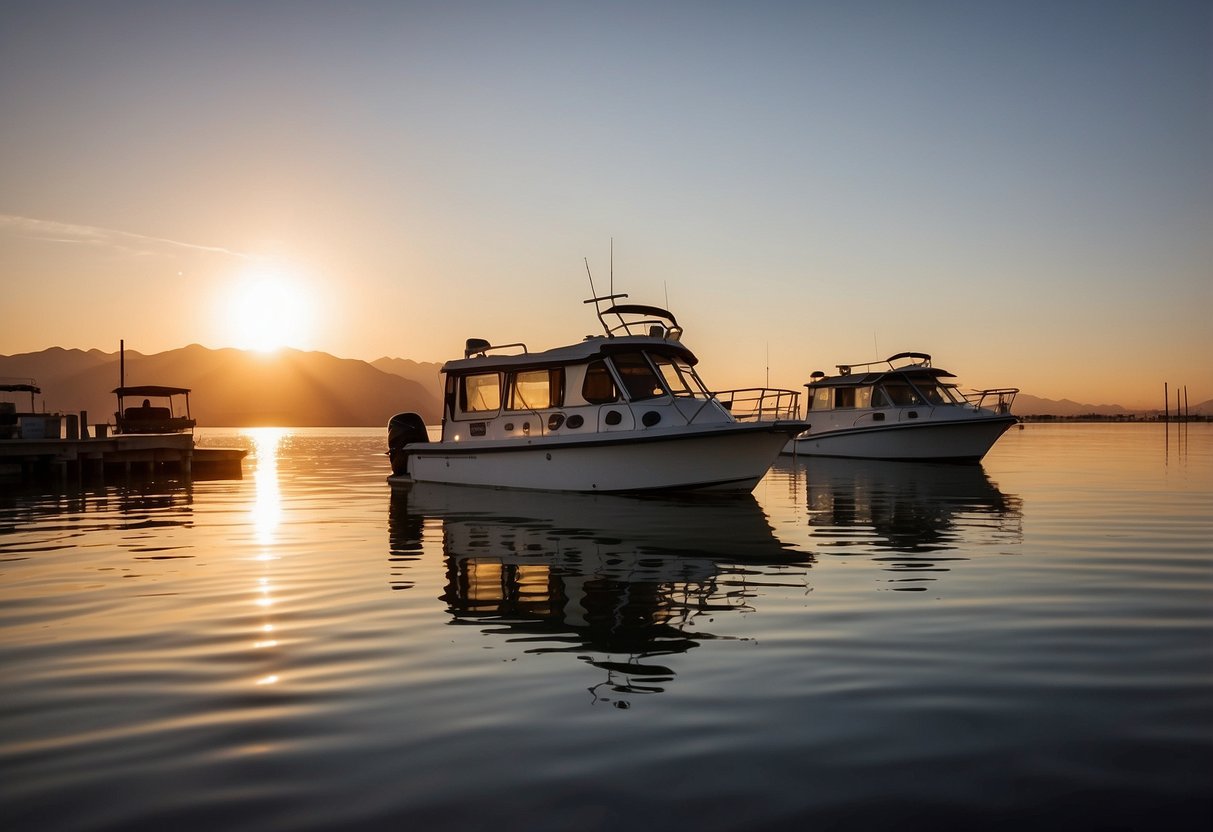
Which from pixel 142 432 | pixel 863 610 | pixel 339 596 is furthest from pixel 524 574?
pixel 142 432

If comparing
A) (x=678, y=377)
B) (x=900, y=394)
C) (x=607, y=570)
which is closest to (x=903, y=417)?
(x=900, y=394)

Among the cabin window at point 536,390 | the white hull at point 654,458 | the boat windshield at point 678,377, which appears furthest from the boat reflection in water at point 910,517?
the cabin window at point 536,390

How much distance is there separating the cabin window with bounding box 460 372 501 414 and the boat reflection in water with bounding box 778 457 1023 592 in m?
7.62

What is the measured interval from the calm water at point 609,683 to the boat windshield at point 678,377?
262 inches

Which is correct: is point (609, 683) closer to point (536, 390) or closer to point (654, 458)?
point (654, 458)

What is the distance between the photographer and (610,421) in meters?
18.5

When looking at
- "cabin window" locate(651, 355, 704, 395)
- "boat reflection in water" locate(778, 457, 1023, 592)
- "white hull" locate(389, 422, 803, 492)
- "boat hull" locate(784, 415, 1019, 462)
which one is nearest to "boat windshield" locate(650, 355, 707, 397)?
"cabin window" locate(651, 355, 704, 395)

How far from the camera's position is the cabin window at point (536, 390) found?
19.5 metres

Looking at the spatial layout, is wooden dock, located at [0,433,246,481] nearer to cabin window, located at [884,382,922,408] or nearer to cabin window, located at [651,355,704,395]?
cabin window, located at [651,355,704,395]

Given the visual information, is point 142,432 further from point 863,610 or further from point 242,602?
point 863,610

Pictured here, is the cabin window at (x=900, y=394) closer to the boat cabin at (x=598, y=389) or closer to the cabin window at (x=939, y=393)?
the cabin window at (x=939, y=393)

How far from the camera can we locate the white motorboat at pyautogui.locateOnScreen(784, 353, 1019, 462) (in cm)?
3158

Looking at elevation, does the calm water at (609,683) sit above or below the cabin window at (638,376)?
below

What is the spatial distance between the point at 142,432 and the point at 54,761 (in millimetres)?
37063
